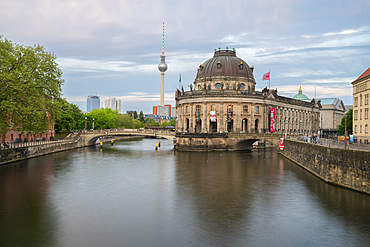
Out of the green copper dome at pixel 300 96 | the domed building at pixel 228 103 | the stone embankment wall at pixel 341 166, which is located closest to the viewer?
the stone embankment wall at pixel 341 166

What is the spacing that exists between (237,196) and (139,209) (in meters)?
11.9

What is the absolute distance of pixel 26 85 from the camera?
182ft

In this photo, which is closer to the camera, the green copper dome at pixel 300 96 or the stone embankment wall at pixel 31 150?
the stone embankment wall at pixel 31 150

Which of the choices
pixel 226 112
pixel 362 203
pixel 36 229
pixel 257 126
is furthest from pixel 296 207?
pixel 257 126

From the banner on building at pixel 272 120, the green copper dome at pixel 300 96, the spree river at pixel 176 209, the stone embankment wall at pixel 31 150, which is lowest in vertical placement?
the spree river at pixel 176 209

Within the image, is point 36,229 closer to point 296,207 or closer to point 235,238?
point 235,238

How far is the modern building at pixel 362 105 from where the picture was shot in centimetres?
6569

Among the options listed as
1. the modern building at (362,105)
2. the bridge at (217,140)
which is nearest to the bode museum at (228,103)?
the bridge at (217,140)

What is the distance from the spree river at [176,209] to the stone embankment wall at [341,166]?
47.4 inches

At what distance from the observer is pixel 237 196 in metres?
38.1

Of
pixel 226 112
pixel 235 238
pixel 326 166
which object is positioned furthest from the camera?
pixel 226 112

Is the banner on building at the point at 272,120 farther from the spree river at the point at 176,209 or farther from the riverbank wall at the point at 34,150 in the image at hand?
the riverbank wall at the point at 34,150

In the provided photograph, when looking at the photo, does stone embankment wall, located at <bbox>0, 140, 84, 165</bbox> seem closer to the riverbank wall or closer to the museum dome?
the riverbank wall

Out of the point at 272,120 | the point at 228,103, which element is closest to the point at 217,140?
the point at 228,103
